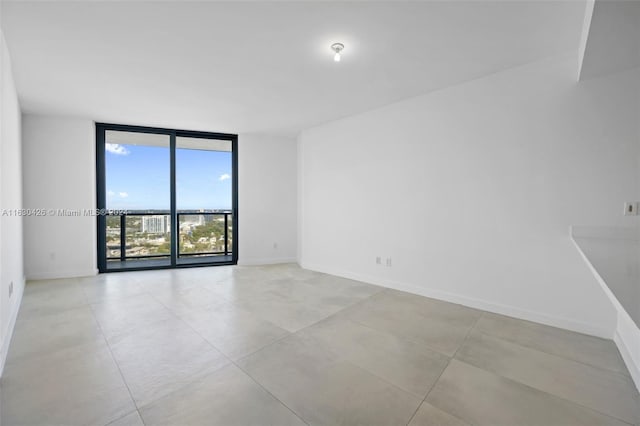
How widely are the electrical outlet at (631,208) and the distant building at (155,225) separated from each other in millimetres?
6498

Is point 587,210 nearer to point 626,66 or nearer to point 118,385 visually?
A: point 626,66

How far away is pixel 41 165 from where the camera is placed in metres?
4.41

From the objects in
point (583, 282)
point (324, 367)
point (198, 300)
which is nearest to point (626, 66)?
point (583, 282)

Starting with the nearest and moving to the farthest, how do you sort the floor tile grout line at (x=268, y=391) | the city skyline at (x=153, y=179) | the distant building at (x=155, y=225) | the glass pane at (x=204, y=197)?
1. the floor tile grout line at (x=268, y=391)
2. the city skyline at (x=153, y=179)
3. the distant building at (x=155, y=225)
4. the glass pane at (x=204, y=197)

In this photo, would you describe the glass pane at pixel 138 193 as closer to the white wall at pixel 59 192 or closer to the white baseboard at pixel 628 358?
→ the white wall at pixel 59 192

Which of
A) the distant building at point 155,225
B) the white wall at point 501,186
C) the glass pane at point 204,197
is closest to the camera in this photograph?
the white wall at point 501,186

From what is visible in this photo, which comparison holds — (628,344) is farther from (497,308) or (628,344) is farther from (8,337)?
(8,337)

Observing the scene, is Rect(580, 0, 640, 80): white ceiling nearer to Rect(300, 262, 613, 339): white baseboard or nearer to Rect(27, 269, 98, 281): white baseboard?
Rect(300, 262, 613, 339): white baseboard

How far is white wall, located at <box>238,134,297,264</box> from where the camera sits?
18.4 ft

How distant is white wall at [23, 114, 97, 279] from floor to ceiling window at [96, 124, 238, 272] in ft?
0.69

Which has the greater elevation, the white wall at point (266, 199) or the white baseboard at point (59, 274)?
the white wall at point (266, 199)

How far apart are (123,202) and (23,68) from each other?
285 centimetres

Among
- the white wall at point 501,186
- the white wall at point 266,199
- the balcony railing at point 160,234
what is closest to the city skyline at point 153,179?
the balcony railing at point 160,234

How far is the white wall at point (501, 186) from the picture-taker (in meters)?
2.47
